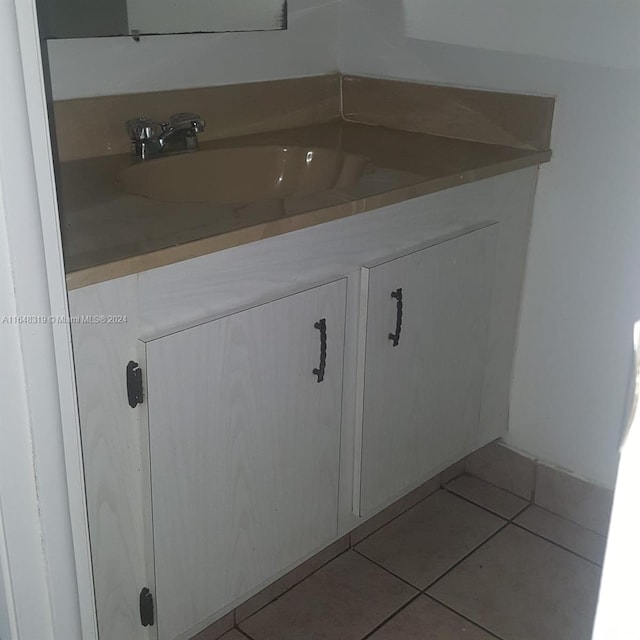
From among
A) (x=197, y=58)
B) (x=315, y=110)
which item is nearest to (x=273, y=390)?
(x=197, y=58)

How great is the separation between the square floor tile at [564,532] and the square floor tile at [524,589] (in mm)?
24

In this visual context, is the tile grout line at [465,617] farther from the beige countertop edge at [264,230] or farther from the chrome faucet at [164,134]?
the chrome faucet at [164,134]

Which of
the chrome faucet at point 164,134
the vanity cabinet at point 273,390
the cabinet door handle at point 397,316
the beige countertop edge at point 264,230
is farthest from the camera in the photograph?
the chrome faucet at point 164,134

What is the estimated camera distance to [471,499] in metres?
1.93

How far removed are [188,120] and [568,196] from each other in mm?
785

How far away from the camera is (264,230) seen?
3.82 feet

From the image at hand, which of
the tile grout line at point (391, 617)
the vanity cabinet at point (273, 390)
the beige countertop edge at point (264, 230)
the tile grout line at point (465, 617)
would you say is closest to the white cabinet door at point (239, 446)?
the vanity cabinet at point (273, 390)

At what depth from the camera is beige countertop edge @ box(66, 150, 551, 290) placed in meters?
1.00

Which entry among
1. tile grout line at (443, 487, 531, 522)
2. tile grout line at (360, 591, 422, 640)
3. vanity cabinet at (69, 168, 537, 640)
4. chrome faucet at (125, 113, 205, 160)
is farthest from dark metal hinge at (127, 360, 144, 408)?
tile grout line at (443, 487, 531, 522)

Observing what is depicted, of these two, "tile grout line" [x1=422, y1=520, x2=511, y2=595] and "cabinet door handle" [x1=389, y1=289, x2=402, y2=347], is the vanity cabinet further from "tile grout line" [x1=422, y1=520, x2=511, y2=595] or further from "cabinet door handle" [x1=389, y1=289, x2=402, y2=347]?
"tile grout line" [x1=422, y1=520, x2=511, y2=595]

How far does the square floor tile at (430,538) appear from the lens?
1.71 m

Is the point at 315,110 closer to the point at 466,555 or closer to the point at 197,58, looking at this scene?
the point at 197,58

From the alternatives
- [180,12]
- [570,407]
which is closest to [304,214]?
[180,12]

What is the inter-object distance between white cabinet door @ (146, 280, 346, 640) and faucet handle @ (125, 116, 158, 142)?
0.51 m
